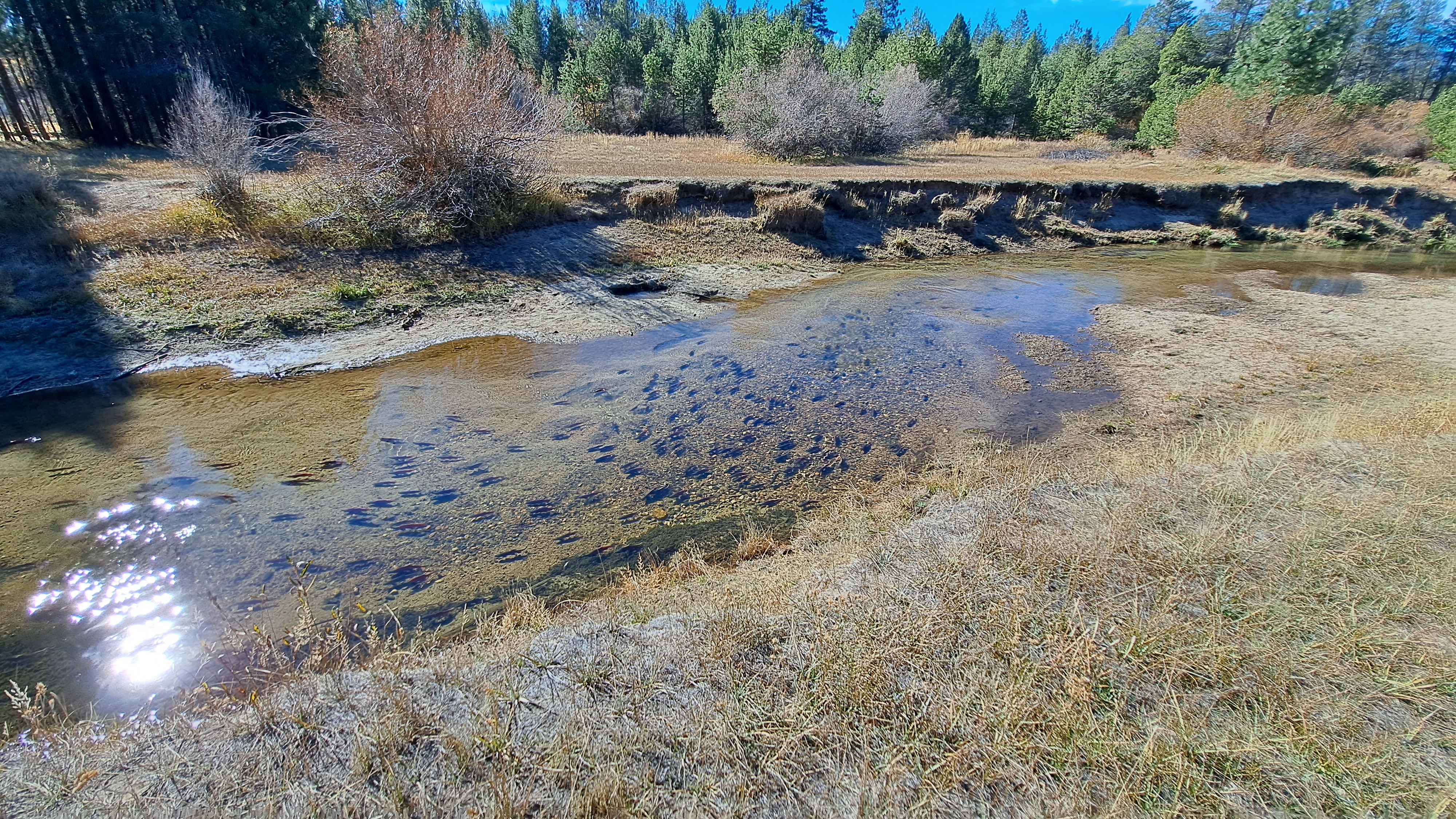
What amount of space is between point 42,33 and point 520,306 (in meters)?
24.7

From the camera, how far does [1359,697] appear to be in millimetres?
2664

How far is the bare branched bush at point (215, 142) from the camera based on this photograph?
11180 mm

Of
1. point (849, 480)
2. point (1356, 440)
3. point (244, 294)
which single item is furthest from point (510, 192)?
point (1356, 440)

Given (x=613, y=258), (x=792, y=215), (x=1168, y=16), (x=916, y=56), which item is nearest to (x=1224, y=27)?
(x=1168, y=16)

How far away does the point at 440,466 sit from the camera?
21.0 ft

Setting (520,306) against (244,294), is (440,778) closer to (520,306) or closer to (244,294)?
(520,306)

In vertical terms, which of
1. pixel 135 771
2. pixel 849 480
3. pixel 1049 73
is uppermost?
pixel 1049 73

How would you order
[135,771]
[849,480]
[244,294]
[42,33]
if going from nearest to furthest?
[135,771] → [849,480] → [244,294] → [42,33]

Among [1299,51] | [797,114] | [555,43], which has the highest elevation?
[555,43]

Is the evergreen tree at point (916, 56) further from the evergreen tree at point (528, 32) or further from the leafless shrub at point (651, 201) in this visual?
the evergreen tree at point (528, 32)

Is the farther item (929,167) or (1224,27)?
(1224,27)

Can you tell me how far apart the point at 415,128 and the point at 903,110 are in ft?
75.5

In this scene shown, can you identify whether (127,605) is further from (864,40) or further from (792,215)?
(864,40)

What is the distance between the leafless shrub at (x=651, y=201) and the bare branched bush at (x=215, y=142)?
7998 mm
